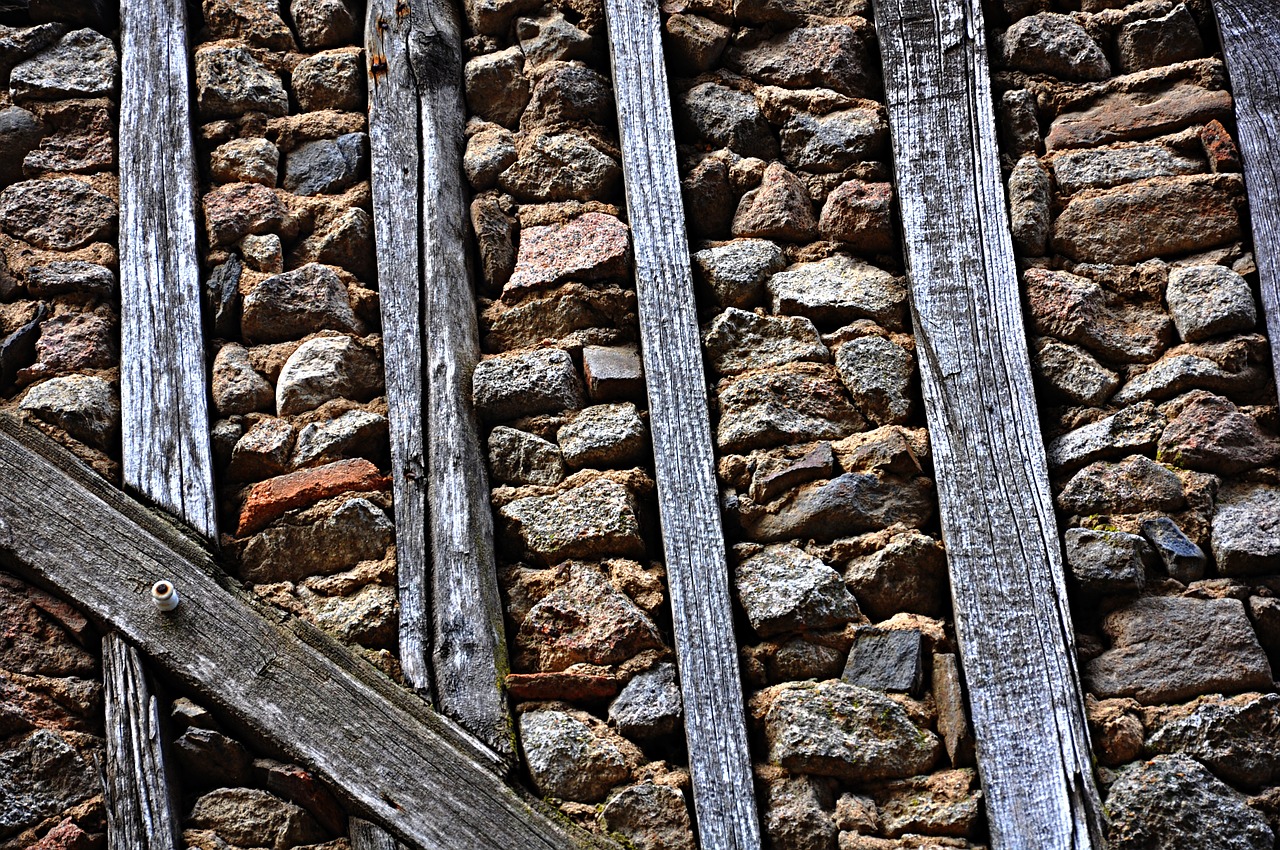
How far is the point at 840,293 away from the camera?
2.44 m

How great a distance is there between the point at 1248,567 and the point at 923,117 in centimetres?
116

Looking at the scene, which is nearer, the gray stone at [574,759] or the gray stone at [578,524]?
the gray stone at [574,759]

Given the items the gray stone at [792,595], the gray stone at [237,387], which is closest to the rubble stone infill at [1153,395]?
the gray stone at [792,595]

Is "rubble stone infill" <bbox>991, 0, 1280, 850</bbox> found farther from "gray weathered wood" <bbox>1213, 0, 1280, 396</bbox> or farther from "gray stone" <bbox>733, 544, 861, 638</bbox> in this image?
"gray stone" <bbox>733, 544, 861, 638</bbox>

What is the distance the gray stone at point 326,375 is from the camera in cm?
245

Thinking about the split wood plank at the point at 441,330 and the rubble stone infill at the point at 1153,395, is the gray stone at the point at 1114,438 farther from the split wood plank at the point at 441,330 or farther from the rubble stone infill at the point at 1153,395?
the split wood plank at the point at 441,330

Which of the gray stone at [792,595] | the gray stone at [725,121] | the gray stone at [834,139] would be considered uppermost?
the gray stone at [725,121]

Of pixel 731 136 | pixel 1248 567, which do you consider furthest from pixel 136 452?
pixel 1248 567

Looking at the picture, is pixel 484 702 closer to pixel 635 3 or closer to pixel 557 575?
pixel 557 575

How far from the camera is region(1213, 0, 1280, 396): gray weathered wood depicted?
229 cm

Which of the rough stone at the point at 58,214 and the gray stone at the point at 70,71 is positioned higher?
the gray stone at the point at 70,71

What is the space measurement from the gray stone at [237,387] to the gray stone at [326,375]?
1.2 inches

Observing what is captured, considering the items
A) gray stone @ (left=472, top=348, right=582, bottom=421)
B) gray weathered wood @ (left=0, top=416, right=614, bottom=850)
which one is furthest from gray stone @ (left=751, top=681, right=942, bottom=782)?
gray stone @ (left=472, top=348, right=582, bottom=421)

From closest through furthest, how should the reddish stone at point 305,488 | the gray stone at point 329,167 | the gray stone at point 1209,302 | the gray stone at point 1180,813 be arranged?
the gray stone at point 1180,813 < the gray stone at point 1209,302 < the reddish stone at point 305,488 < the gray stone at point 329,167
